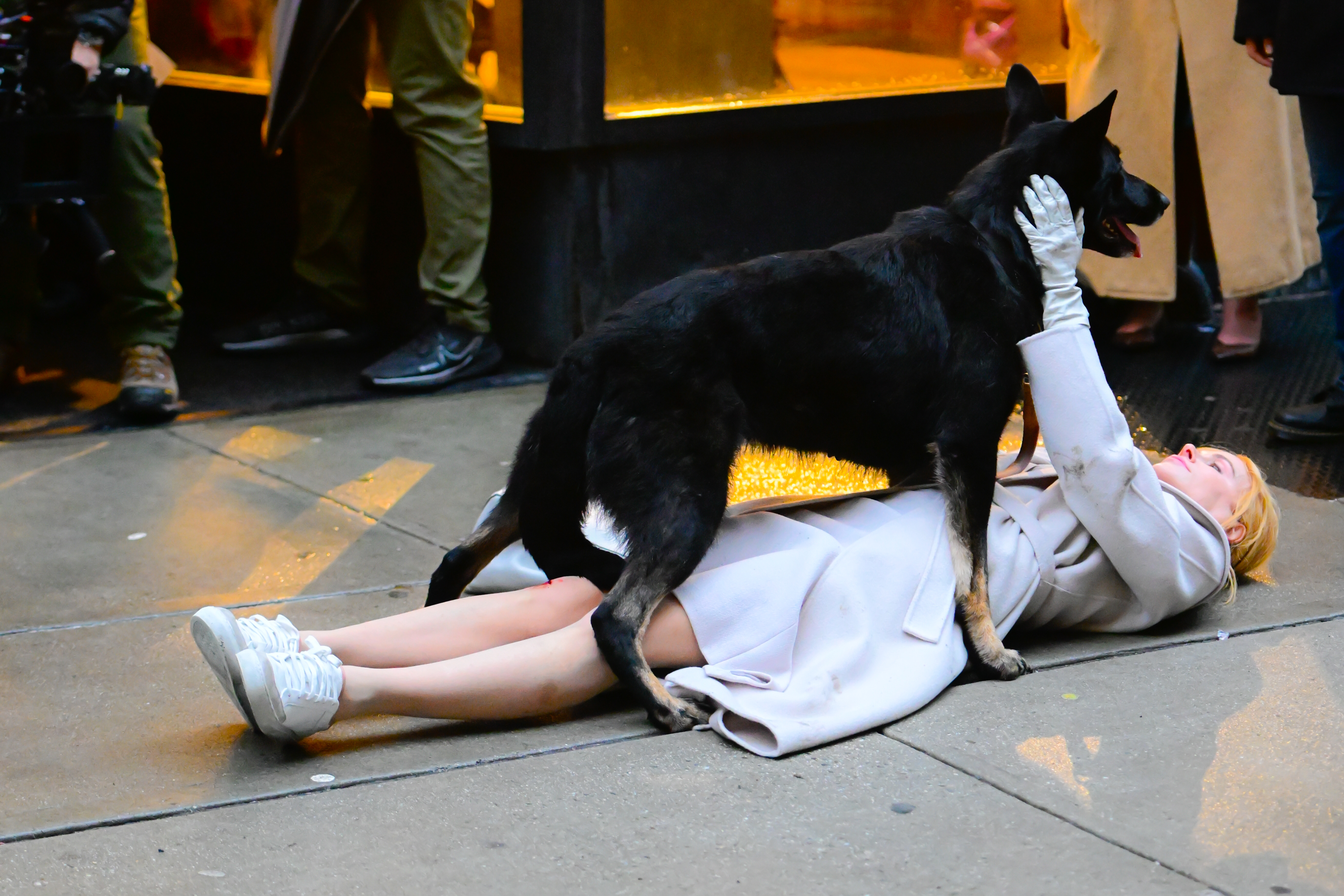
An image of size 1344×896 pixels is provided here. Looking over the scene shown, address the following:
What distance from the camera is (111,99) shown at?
504 centimetres

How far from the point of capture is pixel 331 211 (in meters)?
6.20

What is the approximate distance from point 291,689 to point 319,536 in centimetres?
164

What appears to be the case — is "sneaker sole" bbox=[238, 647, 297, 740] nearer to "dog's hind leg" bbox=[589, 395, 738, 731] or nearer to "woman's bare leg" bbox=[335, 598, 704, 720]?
"woman's bare leg" bbox=[335, 598, 704, 720]

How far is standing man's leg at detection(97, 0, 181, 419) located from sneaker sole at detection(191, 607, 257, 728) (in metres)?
2.78

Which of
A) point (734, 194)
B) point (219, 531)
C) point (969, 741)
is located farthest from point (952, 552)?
point (734, 194)

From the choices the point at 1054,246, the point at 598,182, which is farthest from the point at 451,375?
the point at 1054,246

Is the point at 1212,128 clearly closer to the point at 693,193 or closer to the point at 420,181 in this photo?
the point at 693,193

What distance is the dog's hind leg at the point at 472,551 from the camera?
3311mm

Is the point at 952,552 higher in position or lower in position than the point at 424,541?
higher

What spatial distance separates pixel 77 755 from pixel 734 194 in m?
4.05

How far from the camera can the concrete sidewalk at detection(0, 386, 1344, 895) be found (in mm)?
2361

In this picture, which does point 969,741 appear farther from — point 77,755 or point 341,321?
point 341,321

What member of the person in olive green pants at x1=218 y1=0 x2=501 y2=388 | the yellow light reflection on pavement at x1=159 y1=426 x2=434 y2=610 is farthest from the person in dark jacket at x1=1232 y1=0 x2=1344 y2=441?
the yellow light reflection on pavement at x1=159 y1=426 x2=434 y2=610

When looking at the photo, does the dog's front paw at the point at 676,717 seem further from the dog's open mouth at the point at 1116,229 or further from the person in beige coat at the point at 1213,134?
the person in beige coat at the point at 1213,134
